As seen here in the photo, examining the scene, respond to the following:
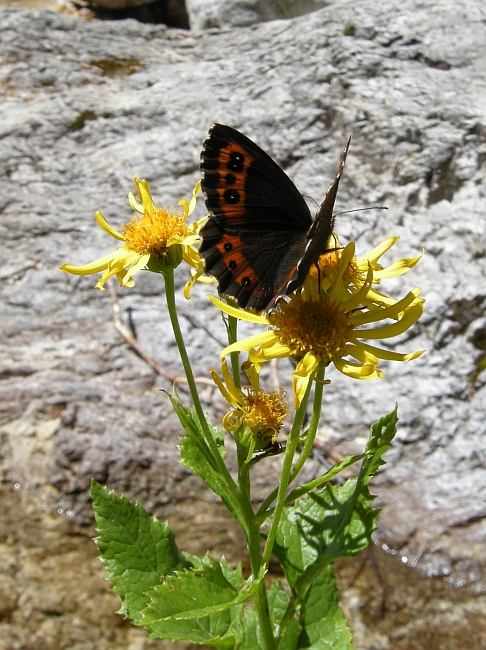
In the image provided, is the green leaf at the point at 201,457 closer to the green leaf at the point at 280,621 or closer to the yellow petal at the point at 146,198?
the green leaf at the point at 280,621

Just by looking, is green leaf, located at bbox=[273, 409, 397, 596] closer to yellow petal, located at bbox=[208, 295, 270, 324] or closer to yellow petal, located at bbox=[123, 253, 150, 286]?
yellow petal, located at bbox=[208, 295, 270, 324]

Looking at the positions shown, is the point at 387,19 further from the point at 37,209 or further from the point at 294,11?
the point at 37,209

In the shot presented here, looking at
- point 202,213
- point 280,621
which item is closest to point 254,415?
point 280,621

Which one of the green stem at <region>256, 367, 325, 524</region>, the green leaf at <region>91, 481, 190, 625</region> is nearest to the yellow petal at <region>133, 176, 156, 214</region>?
the green stem at <region>256, 367, 325, 524</region>

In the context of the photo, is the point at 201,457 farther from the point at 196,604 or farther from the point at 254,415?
the point at 196,604

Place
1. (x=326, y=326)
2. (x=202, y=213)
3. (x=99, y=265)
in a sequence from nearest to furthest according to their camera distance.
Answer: (x=326, y=326) < (x=99, y=265) < (x=202, y=213)

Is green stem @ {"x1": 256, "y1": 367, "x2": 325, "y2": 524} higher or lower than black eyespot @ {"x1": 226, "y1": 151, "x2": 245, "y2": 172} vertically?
lower
